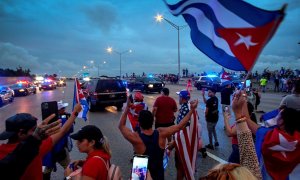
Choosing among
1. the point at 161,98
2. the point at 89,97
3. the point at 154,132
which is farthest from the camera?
the point at 89,97

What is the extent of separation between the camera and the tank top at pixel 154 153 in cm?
394

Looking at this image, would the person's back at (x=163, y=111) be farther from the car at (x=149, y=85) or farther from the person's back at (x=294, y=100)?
the car at (x=149, y=85)

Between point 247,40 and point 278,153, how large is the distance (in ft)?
4.25

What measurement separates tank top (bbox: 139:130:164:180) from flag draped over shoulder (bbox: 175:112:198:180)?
45.4 inches

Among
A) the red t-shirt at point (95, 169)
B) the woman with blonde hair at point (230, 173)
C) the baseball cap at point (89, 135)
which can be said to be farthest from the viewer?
the baseball cap at point (89, 135)

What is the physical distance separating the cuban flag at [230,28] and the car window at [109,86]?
16.2 m

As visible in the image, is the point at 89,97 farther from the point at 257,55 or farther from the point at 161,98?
the point at 257,55

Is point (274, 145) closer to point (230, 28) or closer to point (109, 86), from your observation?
point (230, 28)

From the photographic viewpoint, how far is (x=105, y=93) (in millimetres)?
20156

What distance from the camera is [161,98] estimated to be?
791 cm

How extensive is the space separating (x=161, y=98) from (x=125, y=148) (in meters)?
2.15

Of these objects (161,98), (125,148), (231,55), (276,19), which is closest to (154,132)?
(231,55)

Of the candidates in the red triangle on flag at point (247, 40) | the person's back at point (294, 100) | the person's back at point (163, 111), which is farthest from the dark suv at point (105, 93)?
the red triangle on flag at point (247, 40)

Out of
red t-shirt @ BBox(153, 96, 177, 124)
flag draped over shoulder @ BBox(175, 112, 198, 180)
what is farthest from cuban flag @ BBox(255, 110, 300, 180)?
red t-shirt @ BBox(153, 96, 177, 124)
